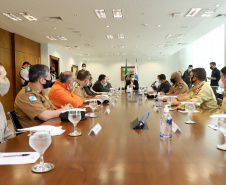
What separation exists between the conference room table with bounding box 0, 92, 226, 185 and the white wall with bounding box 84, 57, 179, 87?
17500 millimetres

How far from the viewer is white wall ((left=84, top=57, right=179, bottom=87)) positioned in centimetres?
1853

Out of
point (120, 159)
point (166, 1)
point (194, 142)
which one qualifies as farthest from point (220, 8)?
point (120, 159)

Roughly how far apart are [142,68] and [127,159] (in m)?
18.1

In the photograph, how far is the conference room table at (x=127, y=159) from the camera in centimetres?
82

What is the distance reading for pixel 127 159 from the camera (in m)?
1.02

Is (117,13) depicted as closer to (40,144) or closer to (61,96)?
(61,96)

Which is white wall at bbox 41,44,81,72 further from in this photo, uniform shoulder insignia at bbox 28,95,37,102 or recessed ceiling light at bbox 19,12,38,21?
uniform shoulder insignia at bbox 28,95,37,102

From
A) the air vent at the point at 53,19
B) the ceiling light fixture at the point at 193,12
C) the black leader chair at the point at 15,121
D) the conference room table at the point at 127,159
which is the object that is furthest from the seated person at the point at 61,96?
the ceiling light fixture at the point at 193,12

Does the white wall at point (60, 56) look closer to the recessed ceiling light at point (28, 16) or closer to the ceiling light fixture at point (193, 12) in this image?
the recessed ceiling light at point (28, 16)

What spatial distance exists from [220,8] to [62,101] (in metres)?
4.73

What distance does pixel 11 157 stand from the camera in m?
1.06

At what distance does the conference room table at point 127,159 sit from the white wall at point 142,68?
17500 millimetres

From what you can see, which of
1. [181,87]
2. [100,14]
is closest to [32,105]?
[181,87]

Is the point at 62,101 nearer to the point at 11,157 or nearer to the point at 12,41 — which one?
the point at 11,157
